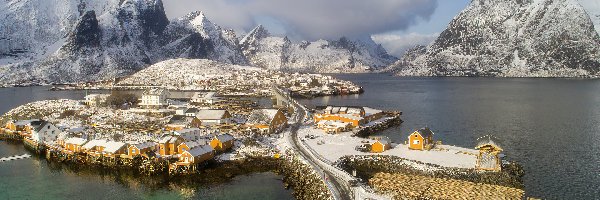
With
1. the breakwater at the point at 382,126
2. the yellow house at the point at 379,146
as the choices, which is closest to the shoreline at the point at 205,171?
the yellow house at the point at 379,146

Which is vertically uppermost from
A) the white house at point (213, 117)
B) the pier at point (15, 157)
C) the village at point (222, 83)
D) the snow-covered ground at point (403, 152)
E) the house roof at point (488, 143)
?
the village at point (222, 83)

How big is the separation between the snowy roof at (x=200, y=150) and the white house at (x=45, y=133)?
74.7 ft

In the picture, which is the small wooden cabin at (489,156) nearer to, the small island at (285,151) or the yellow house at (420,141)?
the small island at (285,151)

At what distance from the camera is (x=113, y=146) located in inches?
2039

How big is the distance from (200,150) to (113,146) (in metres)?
10.7

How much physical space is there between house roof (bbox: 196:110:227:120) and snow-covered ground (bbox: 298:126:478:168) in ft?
53.5

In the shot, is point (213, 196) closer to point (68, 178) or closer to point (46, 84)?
point (68, 178)

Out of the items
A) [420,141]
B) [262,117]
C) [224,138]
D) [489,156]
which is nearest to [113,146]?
[224,138]

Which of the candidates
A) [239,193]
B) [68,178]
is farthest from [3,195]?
[239,193]

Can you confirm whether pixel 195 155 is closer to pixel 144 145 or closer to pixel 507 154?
pixel 144 145

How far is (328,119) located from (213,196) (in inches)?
1347

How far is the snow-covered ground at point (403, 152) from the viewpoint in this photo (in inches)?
1844

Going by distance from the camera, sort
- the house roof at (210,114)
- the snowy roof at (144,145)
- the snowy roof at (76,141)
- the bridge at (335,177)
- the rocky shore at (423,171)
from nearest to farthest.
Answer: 1. the bridge at (335,177)
2. the rocky shore at (423,171)
3. the snowy roof at (144,145)
4. the snowy roof at (76,141)
5. the house roof at (210,114)

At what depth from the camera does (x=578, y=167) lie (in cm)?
4822
